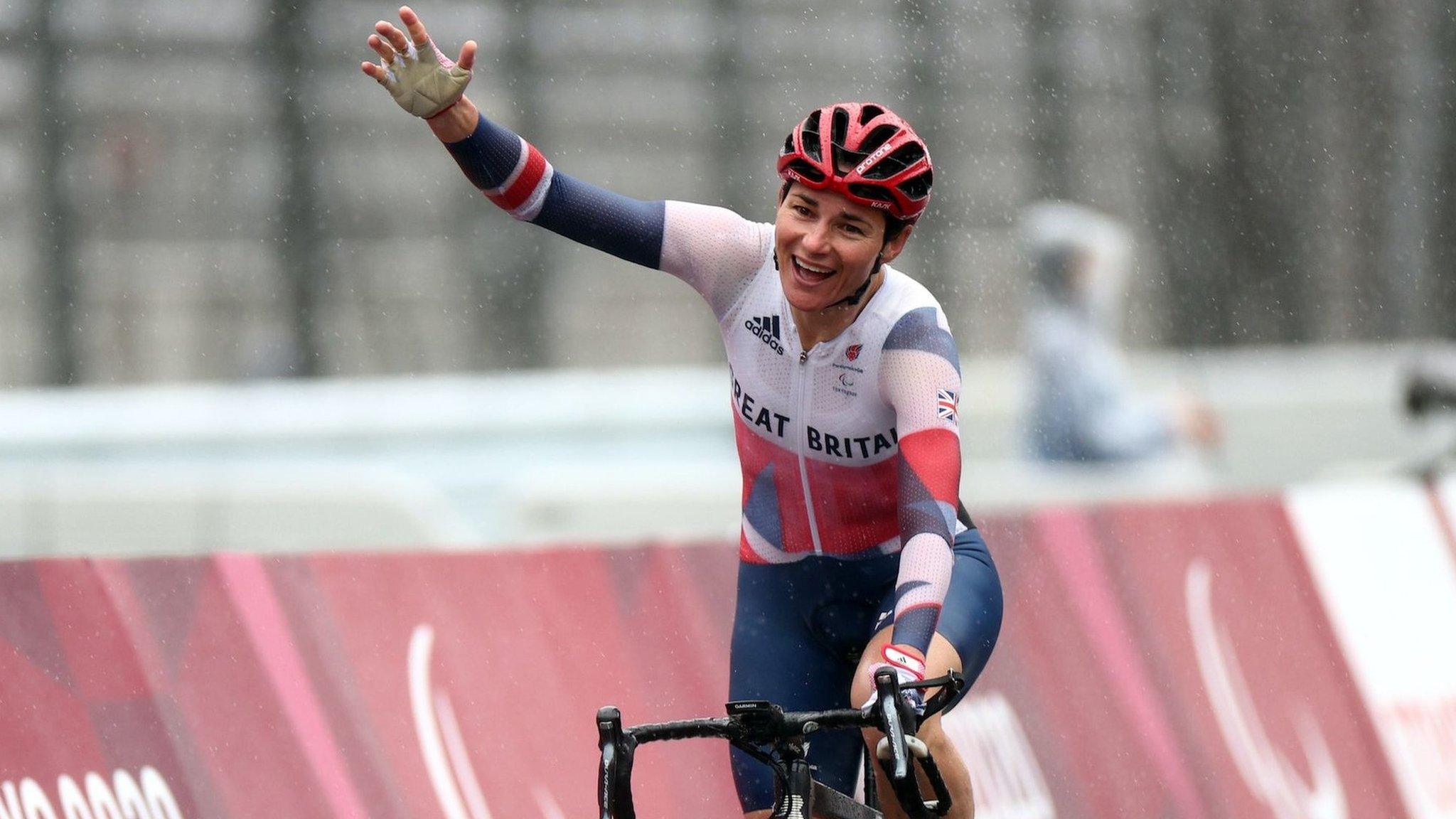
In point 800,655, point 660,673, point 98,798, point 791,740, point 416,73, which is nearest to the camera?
point 791,740

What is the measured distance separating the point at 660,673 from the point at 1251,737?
2862mm

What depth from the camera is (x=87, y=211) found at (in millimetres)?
12305

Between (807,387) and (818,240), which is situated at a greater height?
(818,240)

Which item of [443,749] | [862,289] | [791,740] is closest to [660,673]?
[443,749]

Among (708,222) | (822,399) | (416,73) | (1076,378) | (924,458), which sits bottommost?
(924,458)

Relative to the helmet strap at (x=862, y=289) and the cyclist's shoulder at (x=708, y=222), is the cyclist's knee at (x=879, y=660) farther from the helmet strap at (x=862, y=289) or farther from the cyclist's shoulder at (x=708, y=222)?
the cyclist's shoulder at (x=708, y=222)

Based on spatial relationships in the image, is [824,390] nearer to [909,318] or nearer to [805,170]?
[909,318]

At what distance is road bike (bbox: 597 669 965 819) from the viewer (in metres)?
3.45

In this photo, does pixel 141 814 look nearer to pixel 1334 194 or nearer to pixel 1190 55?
pixel 1190 55

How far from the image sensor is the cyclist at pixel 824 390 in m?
4.10

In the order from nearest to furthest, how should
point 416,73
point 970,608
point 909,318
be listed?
point 416,73
point 909,318
point 970,608

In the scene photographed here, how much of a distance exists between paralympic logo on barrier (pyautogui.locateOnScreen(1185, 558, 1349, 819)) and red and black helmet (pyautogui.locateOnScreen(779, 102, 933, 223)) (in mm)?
4032

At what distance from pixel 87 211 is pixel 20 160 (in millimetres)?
591

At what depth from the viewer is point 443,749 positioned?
5664 millimetres
